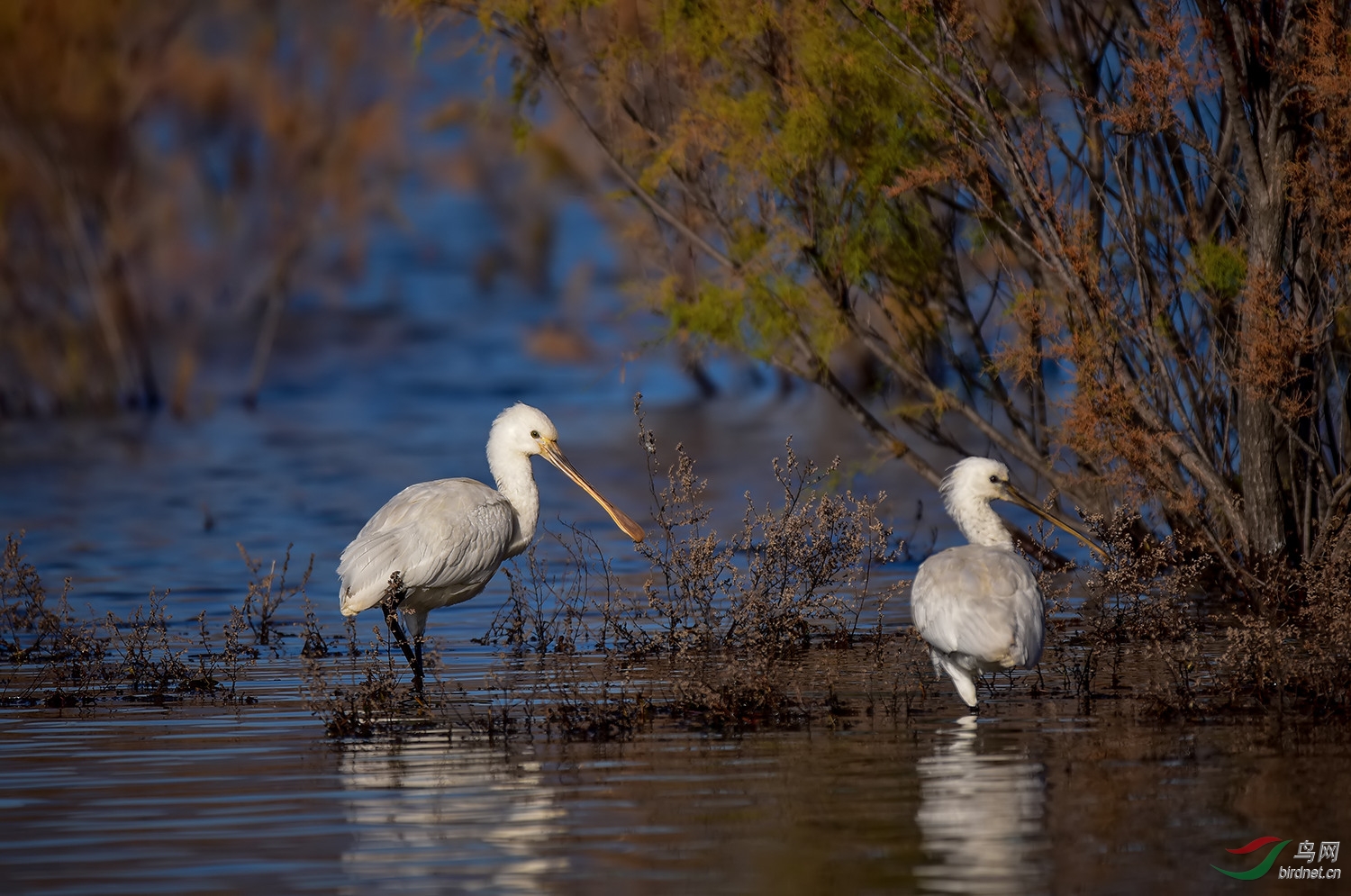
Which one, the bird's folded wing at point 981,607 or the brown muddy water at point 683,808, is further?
the bird's folded wing at point 981,607

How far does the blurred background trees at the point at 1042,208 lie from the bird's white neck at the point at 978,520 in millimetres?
1802

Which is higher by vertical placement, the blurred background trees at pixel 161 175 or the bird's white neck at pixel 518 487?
the blurred background trees at pixel 161 175

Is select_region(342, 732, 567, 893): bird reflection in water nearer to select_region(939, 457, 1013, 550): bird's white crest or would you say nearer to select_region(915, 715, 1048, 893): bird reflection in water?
select_region(915, 715, 1048, 893): bird reflection in water

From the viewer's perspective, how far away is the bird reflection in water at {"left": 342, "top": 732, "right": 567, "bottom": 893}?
5.94m

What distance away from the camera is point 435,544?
33.5 feet

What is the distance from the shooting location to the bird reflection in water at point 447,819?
5.94m

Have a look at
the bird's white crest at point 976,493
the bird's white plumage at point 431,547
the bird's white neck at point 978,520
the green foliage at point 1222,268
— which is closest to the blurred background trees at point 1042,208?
the green foliage at point 1222,268

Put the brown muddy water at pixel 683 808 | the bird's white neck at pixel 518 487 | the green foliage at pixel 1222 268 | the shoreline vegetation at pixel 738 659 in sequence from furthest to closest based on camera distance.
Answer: the green foliage at pixel 1222 268 → the bird's white neck at pixel 518 487 → the shoreline vegetation at pixel 738 659 → the brown muddy water at pixel 683 808

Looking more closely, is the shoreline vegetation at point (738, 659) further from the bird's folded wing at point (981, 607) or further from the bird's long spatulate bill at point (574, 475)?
the bird's long spatulate bill at point (574, 475)

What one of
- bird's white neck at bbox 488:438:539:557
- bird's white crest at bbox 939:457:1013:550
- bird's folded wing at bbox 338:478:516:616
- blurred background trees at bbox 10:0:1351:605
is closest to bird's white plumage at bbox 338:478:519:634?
bird's folded wing at bbox 338:478:516:616

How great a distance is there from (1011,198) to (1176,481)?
2.13 meters

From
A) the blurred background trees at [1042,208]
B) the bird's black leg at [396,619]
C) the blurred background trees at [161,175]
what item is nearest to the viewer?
the bird's black leg at [396,619]

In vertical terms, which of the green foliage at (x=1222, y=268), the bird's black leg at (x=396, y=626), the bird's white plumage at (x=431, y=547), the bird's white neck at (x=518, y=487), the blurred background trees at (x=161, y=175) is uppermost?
the blurred background trees at (x=161, y=175)

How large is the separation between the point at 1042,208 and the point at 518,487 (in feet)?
12.0
